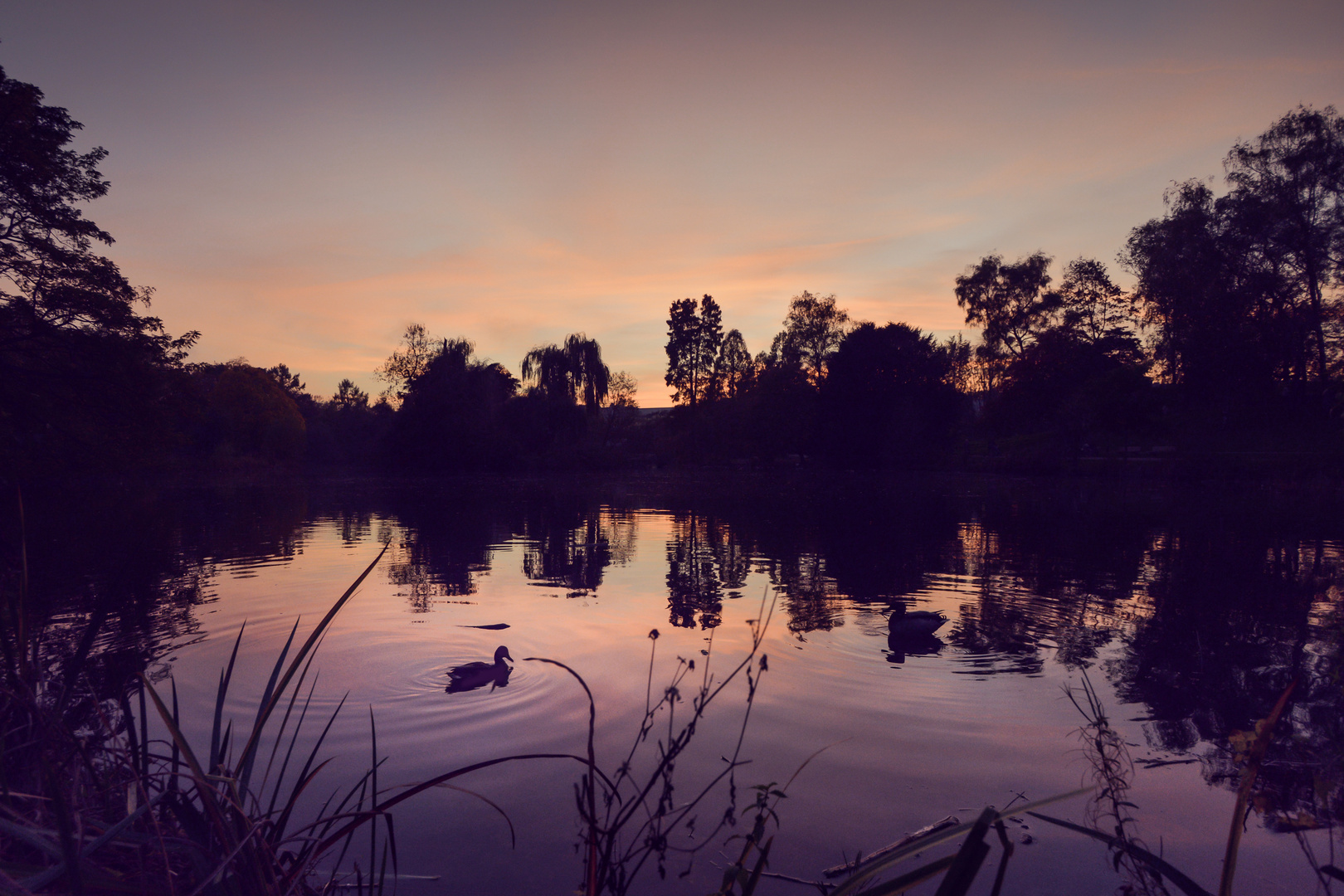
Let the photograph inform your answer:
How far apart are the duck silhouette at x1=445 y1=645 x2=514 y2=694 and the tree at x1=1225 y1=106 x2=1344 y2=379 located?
41238mm

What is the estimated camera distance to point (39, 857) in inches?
89.9

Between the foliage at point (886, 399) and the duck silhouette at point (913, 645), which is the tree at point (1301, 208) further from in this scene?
the duck silhouette at point (913, 645)

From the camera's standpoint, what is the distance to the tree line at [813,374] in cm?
2042

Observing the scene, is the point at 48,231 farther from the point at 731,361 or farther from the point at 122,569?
the point at 731,361

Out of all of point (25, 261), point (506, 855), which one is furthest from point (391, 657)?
point (25, 261)

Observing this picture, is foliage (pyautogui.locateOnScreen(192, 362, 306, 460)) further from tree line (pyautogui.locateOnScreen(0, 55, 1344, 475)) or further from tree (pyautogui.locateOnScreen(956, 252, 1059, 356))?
tree (pyautogui.locateOnScreen(956, 252, 1059, 356))

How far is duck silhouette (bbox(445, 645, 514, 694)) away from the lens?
624 cm

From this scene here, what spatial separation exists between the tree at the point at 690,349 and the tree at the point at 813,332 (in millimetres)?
7495

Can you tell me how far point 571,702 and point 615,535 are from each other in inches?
439

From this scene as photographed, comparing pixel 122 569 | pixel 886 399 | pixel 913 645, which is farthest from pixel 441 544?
pixel 886 399

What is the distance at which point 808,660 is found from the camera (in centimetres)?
709

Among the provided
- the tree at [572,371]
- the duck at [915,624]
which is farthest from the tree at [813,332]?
the duck at [915,624]

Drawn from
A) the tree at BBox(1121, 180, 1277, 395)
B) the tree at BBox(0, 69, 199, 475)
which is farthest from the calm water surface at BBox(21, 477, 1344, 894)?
the tree at BBox(1121, 180, 1277, 395)

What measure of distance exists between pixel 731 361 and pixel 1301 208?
3814 cm
